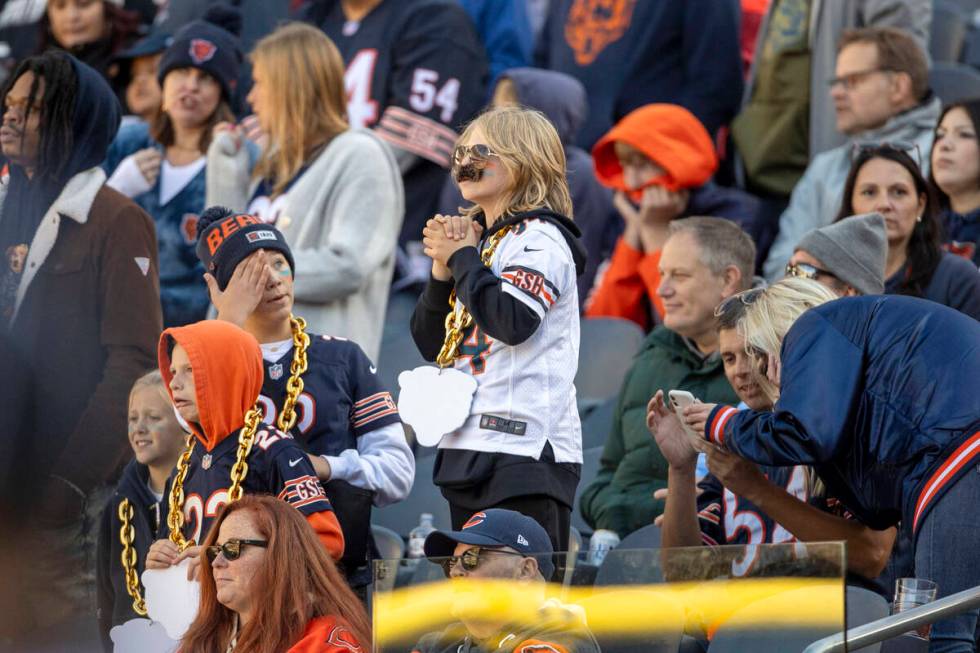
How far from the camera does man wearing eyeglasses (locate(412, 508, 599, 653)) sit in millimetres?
3648

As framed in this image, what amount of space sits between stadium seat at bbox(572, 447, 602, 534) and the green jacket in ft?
0.69

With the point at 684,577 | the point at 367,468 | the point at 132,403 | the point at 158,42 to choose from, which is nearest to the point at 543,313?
the point at 367,468

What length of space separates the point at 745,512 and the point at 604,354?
2549 millimetres

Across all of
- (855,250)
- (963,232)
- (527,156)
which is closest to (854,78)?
(963,232)

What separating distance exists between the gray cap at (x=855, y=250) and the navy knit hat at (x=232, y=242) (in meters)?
1.76

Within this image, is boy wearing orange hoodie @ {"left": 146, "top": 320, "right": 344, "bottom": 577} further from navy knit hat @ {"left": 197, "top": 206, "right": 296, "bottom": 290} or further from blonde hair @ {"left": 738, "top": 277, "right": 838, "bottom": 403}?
blonde hair @ {"left": 738, "top": 277, "right": 838, "bottom": 403}

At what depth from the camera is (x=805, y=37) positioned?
26.5ft

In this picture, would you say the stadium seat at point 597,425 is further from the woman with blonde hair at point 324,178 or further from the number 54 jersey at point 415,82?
the number 54 jersey at point 415,82

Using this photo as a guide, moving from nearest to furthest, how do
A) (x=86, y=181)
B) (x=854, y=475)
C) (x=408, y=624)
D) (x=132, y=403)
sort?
(x=408, y=624) → (x=854, y=475) → (x=132, y=403) → (x=86, y=181)

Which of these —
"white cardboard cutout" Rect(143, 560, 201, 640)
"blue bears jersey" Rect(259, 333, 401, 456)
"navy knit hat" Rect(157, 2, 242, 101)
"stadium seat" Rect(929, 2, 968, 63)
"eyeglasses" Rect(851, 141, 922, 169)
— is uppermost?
"stadium seat" Rect(929, 2, 968, 63)

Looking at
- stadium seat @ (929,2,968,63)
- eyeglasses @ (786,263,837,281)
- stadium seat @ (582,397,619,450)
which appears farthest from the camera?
stadium seat @ (929,2,968,63)

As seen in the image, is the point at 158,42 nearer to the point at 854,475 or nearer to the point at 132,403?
the point at 132,403

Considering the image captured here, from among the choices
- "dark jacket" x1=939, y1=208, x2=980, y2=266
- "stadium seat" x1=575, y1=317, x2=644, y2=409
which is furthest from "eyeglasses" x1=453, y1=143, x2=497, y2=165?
"stadium seat" x1=575, y1=317, x2=644, y2=409

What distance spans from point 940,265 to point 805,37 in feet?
8.77
